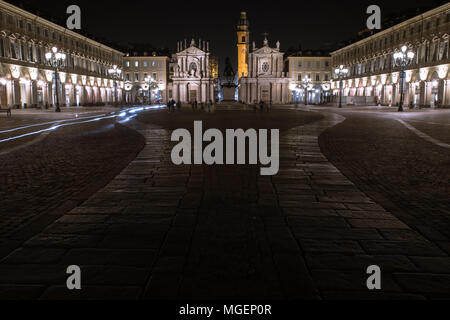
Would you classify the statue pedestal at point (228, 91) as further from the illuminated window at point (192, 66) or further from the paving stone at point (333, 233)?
the paving stone at point (333, 233)

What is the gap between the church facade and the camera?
317 feet

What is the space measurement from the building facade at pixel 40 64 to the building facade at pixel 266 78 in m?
34.2

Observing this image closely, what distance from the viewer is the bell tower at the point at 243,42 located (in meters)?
101

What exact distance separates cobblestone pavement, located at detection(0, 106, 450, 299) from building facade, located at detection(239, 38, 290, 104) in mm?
91594

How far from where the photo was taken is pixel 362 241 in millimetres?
4527

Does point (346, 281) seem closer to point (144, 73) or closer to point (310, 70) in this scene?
point (144, 73)

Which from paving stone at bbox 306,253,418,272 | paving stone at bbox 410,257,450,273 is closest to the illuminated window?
paving stone at bbox 306,253,418,272

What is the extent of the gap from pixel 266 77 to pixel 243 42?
40.9ft

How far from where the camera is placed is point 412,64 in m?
56.1

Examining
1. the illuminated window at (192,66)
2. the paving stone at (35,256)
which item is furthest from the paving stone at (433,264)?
the illuminated window at (192,66)

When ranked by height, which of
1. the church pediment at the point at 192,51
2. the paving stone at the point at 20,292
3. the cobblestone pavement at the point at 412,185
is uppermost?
the church pediment at the point at 192,51

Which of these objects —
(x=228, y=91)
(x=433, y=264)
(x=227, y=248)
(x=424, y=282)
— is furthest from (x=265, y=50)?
(x=424, y=282)

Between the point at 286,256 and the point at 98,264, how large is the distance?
70.6 inches
